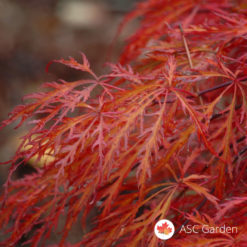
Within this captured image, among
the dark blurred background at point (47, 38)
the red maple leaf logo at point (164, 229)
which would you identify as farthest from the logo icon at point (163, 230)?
the dark blurred background at point (47, 38)

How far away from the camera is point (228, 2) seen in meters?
0.97

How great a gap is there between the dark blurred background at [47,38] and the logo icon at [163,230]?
143cm

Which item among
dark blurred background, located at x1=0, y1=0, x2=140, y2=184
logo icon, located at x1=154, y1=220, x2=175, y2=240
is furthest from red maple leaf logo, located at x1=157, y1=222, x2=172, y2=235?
dark blurred background, located at x1=0, y1=0, x2=140, y2=184

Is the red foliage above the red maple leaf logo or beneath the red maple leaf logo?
above

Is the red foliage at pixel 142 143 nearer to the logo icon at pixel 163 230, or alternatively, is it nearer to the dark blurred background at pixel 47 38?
the logo icon at pixel 163 230

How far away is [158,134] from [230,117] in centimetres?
13

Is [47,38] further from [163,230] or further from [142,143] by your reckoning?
[163,230]

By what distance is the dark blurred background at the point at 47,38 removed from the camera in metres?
2.04

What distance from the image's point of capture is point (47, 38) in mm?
2279

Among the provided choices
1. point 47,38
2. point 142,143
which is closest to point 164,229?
point 142,143

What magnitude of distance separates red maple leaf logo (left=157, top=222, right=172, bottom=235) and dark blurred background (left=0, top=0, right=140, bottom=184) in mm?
1432

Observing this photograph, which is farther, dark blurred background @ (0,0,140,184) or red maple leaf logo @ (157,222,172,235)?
dark blurred background @ (0,0,140,184)

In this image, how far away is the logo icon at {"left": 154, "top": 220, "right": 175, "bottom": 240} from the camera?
51 centimetres

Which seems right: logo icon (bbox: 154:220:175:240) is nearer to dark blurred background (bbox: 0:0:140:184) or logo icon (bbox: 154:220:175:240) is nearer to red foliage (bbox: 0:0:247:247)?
red foliage (bbox: 0:0:247:247)
